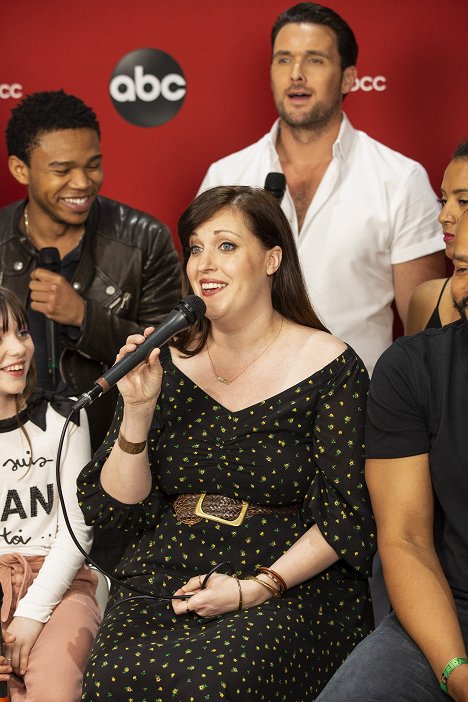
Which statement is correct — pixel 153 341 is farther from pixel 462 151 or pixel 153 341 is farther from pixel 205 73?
pixel 205 73

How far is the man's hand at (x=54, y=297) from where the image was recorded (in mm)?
3438

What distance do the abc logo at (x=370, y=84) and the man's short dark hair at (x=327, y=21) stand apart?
139 millimetres

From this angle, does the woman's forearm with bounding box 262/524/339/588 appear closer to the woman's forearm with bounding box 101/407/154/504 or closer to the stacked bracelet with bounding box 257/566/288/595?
the stacked bracelet with bounding box 257/566/288/595

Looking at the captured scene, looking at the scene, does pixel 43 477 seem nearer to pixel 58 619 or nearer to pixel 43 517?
pixel 43 517

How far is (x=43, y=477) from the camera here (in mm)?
2955

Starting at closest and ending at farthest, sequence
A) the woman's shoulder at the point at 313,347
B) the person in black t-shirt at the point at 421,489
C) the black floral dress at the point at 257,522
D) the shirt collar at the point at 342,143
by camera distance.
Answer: the person in black t-shirt at the point at 421,489 < the black floral dress at the point at 257,522 < the woman's shoulder at the point at 313,347 < the shirt collar at the point at 342,143

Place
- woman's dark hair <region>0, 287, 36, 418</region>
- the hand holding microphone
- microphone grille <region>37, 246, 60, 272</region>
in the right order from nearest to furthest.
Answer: the hand holding microphone, woman's dark hair <region>0, 287, 36, 418</region>, microphone grille <region>37, 246, 60, 272</region>

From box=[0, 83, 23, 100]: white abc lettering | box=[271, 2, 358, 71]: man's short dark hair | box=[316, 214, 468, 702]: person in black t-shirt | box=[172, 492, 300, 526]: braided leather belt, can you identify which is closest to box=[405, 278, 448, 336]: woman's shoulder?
box=[316, 214, 468, 702]: person in black t-shirt

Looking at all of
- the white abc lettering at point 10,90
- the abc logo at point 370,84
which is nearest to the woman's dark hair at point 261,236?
the abc logo at point 370,84

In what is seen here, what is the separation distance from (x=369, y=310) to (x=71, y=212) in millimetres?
1085

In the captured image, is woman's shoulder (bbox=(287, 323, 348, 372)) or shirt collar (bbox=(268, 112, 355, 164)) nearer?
woman's shoulder (bbox=(287, 323, 348, 372))

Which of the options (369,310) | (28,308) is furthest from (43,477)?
(369,310)

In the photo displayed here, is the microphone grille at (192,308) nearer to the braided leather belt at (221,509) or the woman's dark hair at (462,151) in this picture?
the braided leather belt at (221,509)

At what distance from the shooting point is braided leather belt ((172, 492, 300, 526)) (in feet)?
8.81
